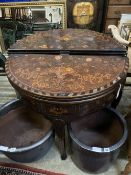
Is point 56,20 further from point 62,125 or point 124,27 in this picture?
point 62,125

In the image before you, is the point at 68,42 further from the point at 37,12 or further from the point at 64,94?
the point at 37,12

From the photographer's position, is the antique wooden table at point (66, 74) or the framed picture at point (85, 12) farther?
the framed picture at point (85, 12)

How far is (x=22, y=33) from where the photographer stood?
226 cm

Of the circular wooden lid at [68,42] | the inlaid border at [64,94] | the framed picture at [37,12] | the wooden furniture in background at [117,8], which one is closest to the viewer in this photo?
the inlaid border at [64,94]

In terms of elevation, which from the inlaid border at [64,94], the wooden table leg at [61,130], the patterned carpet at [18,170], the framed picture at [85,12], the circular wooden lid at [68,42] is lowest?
the patterned carpet at [18,170]

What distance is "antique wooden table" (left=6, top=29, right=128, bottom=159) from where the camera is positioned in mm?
998

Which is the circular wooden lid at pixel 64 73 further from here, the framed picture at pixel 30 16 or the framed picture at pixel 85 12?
the framed picture at pixel 85 12

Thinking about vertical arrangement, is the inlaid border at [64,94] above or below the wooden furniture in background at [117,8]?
below

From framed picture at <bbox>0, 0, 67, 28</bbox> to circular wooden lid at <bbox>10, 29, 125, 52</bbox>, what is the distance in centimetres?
67

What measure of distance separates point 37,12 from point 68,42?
0.95 m

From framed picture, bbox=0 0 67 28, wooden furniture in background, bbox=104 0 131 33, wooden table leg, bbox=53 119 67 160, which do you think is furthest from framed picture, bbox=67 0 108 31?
wooden table leg, bbox=53 119 67 160

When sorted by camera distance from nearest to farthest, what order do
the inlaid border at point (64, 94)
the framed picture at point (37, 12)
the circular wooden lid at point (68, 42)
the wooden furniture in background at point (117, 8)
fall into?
1. the inlaid border at point (64, 94)
2. the circular wooden lid at point (68, 42)
3. the framed picture at point (37, 12)
4. the wooden furniture in background at point (117, 8)

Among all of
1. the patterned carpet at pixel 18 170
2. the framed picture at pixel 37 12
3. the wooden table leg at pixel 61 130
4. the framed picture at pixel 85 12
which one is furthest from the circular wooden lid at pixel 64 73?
the framed picture at pixel 85 12

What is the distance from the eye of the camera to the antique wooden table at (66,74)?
3.27 ft
